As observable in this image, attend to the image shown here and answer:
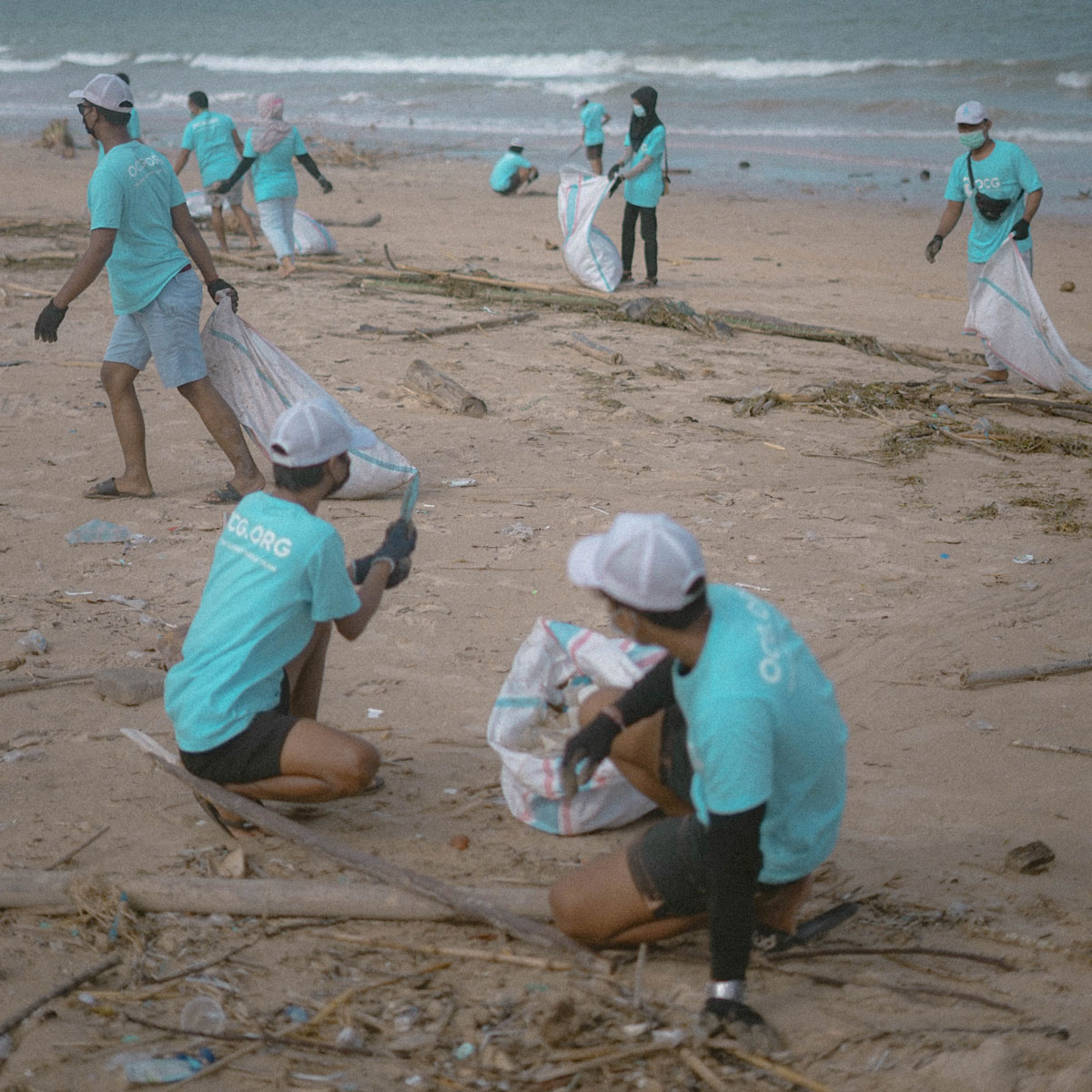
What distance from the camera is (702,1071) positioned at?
231 cm

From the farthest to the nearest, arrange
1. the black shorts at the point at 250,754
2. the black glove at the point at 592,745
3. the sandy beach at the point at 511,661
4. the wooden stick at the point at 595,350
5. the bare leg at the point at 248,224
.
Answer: the bare leg at the point at 248,224
the wooden stick at the point at 595,350
the black shorts at the point at 250,754
the black glove at the point at 592,745
the sandy beach at the point at 511,661

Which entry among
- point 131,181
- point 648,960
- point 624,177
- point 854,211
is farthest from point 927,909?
point 854,211

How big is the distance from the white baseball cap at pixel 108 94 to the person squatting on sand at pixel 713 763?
3.71 metres

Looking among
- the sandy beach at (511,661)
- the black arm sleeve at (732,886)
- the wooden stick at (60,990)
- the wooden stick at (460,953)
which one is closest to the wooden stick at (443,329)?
the sandy beach at (511,661)

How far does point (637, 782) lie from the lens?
301 cm

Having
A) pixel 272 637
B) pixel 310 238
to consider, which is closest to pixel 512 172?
pixel 310 238

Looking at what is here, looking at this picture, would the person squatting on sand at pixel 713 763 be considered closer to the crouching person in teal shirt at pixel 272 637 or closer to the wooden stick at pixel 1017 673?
the crouching person in teal shirt at pixel 272 637

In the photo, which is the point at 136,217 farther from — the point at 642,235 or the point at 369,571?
the point at 642,235

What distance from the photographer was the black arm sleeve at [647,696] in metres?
2.77

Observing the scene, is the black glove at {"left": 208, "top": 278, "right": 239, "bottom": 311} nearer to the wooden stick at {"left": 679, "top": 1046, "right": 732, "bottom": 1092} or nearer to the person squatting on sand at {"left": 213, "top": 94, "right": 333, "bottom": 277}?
the wooden stick at {"left": 679, "top": 1046, "right": 732, "bottom": 1092}

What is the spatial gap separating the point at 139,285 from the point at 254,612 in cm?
285

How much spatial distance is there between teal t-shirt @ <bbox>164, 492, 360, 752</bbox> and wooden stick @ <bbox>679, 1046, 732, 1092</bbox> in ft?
4.57

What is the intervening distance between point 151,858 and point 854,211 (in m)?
14.4

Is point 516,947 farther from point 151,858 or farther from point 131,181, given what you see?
point 131,181
